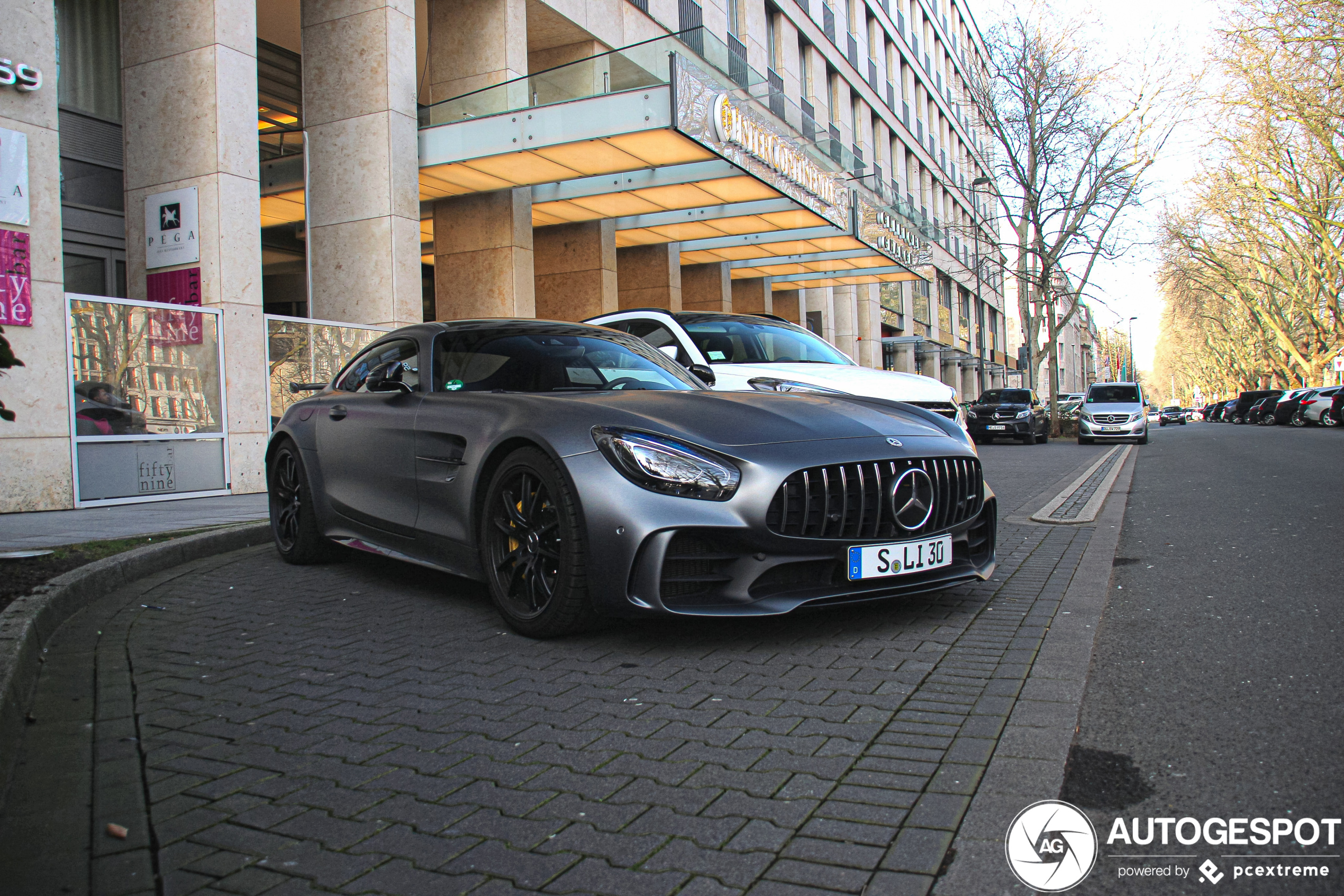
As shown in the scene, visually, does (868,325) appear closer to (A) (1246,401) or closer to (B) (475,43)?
(B) (475,43)

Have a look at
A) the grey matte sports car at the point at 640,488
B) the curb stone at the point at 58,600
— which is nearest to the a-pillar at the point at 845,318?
the curb stone at the point at 58,600

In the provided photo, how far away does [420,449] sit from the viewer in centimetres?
472

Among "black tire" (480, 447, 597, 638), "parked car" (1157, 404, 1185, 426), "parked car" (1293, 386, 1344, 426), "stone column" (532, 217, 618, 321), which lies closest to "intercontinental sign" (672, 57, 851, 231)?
→ "stone column" (532, 217, 618, 321)

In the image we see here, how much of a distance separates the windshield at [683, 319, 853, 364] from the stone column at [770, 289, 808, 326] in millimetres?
20230

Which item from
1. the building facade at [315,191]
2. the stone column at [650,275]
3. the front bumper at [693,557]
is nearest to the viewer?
the front bumper at [693,557]

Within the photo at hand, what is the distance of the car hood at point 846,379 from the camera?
852cm

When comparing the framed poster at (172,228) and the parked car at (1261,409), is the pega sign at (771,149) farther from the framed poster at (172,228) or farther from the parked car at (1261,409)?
the parked car at (1261,409)

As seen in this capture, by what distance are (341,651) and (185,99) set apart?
9.92 meters

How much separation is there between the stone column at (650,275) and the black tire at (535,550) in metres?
18.2

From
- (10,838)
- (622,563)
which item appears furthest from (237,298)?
(10,838)

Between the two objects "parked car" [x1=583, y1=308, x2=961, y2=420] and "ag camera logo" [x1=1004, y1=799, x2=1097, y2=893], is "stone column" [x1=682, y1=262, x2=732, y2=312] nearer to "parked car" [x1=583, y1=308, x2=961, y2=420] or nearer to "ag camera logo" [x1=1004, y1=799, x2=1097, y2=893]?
Result: "parked car" [x1=583, y1=308, x2=961, y2=420]

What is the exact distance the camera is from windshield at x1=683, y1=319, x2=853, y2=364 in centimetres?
890

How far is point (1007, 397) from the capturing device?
2647 centimetres

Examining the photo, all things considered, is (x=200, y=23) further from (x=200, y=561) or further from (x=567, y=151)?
(x=200, y=561)
